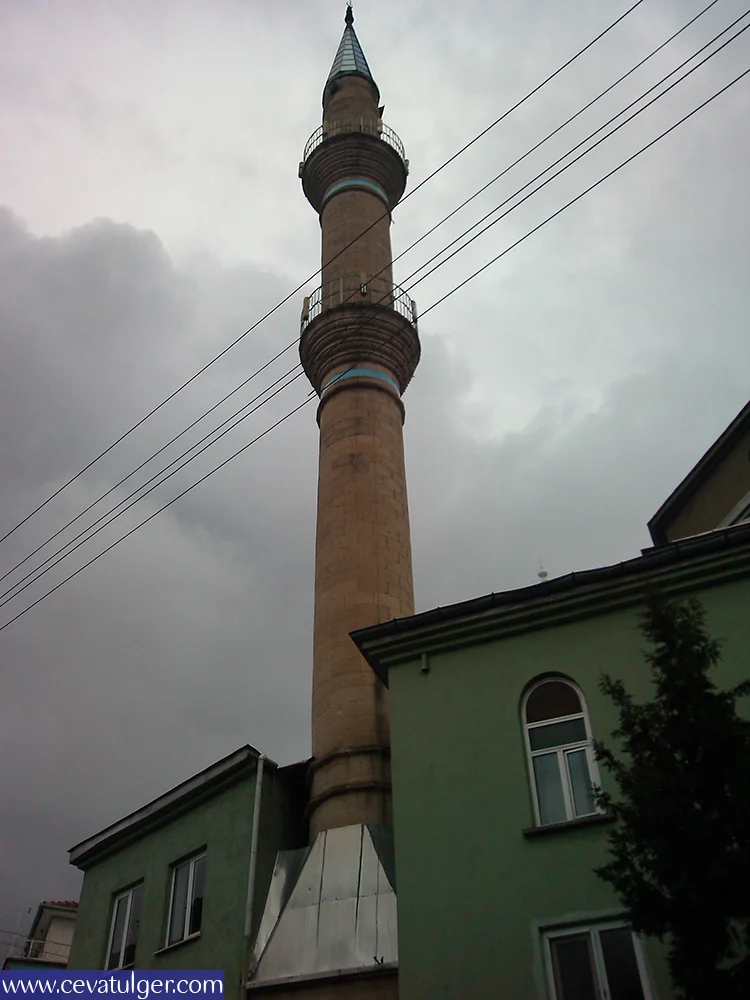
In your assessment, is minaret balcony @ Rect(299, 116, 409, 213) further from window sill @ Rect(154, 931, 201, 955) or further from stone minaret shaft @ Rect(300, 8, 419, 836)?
window sill @ Rect(154, 931, 201, 955)

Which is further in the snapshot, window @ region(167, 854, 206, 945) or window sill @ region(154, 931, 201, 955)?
window @ region(167, 854, 206, 945)

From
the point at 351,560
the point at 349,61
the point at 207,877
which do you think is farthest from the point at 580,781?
the point at 349,61

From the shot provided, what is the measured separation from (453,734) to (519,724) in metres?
0.75

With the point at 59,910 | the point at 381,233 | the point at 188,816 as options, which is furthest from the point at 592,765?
the point at 59,910

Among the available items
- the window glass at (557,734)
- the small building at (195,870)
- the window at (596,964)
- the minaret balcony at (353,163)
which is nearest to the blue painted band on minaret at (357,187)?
the minaret balcony at (353,163)

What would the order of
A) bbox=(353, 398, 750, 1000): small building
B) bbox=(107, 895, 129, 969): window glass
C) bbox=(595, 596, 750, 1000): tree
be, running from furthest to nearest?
bbox=(107, 895, 129, 969): window glass < bbox=(353, 398, 750, 1000): small building < bbox=(595, 596, 750, 1000): tree

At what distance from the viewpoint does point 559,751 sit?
33.0 ft

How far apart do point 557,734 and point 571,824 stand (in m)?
1.04

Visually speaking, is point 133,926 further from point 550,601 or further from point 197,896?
point 550,601

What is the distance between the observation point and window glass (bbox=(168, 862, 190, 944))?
13219 mm

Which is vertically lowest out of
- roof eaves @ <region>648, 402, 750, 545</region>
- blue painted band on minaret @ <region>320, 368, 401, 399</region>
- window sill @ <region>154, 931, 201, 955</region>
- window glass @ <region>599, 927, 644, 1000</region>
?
window glass @ <region>599, 927, 644, 1000</region>

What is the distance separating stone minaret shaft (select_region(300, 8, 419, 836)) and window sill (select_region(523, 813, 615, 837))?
14.6ft

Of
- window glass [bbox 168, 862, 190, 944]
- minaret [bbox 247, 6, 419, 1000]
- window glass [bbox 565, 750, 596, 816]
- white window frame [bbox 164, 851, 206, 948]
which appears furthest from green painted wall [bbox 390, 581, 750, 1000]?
window glass [bbox 168, 862, 190, 944]

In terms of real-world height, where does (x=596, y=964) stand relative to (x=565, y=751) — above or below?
below
